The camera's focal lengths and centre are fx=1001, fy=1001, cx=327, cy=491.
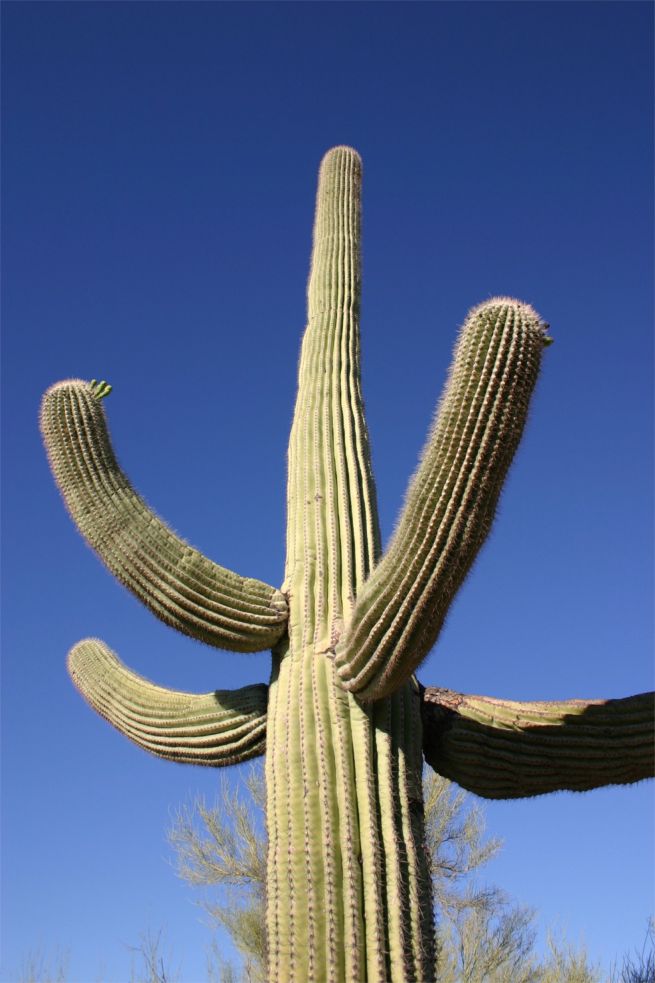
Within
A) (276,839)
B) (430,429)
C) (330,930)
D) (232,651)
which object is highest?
(430,429)

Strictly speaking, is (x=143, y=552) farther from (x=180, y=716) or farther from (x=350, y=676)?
(x=350, y=676)

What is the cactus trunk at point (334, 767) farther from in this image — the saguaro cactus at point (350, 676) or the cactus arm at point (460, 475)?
the cactus arm at point (460, 475)

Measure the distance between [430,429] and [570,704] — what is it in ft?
4.99

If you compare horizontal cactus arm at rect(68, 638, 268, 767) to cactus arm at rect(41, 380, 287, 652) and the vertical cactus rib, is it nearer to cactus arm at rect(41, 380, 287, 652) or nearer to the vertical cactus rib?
cactus arm at rect(41, 380, 287, 652)

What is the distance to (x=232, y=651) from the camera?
4965mm

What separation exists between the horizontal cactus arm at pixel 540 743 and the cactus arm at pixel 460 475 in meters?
0.71

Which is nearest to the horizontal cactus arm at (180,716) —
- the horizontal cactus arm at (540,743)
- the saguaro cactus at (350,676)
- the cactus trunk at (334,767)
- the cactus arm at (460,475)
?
the saguaro cactus at (350,676)

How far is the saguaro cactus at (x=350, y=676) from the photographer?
3.98 meters

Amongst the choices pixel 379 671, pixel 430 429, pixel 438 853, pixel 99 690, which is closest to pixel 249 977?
pixel 438 853

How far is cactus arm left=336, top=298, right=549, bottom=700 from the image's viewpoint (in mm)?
3971

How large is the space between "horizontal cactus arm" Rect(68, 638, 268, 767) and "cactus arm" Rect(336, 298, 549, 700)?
3.46 feet

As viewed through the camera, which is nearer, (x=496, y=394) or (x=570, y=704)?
(x=496, y=394)

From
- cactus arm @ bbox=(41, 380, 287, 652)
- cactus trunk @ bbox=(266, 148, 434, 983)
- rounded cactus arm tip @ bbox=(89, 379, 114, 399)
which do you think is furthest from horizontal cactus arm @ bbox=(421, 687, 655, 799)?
rounded cactus arm tip @ bbox=(89, 379, 114, 399)

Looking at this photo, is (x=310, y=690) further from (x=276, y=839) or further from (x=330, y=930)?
(x=330, y=930)
